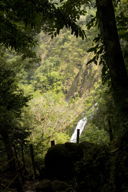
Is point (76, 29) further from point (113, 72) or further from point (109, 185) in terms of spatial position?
point (109, 185)

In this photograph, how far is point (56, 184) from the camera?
6.18 meters

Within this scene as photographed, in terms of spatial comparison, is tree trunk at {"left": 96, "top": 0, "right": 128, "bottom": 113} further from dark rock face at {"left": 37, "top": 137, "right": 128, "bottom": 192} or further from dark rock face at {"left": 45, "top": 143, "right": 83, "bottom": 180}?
dark rock face at {"left": 45, "top": 143, "right": 83, "bottom": 180}

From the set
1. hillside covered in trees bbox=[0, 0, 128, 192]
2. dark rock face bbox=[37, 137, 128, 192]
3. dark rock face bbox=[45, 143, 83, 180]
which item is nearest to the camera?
dark rock face bbox=[37, 137, 128, 192]

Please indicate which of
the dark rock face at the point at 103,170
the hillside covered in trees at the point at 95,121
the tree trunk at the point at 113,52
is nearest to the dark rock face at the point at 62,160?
the hillside covered in trees at the point at 95,121

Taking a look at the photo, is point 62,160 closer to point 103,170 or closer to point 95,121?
point 103,170

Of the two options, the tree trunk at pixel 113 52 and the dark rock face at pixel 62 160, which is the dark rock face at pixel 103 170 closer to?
the tree trunk at pixel 113 52

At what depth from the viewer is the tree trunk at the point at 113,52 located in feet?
14.9

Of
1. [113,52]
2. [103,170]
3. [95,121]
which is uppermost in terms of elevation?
[113,52]

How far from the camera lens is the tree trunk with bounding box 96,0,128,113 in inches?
179

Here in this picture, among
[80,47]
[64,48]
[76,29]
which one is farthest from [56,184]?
[64,48]

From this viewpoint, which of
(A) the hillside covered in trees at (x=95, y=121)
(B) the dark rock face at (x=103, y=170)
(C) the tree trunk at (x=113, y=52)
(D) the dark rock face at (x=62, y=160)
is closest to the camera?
(B) the dark rock face at (x=103, y=170)

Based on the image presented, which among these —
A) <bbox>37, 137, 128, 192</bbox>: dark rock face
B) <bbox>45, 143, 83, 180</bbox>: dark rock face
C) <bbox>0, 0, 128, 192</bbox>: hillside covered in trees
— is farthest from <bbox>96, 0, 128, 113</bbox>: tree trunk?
<bbox>45, 143, 83, 180</bbox>: dark rock face

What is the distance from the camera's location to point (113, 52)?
461cm

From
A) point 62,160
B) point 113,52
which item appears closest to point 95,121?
point 62,160
